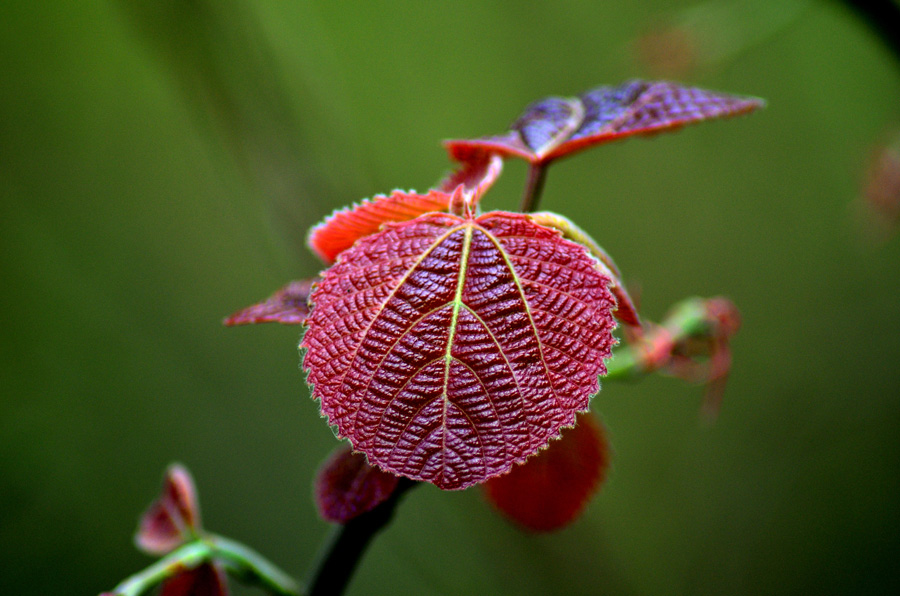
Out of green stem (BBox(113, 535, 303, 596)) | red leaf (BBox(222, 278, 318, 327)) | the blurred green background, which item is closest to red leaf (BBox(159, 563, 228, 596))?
green stem (BBox(113, 535, 303, 596))

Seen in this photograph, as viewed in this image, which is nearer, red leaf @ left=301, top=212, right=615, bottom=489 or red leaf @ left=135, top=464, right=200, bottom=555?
red leaf @ left=301, top=212, right=615, bottom=489

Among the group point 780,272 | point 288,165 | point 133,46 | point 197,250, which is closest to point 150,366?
point 197,250

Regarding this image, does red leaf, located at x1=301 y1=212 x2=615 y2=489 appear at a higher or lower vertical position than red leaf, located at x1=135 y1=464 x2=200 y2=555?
higher

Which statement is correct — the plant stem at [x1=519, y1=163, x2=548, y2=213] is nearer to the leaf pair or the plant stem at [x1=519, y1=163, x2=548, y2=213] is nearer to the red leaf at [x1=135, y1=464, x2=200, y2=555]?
the leaf pair

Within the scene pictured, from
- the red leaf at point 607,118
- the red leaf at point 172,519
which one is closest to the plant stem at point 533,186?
the red leaf at point 607,118

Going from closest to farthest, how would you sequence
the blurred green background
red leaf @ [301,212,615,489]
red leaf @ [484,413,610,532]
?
red leaf @ [301,212,615,489] → red leaf @ [484,413,610,532] → the blurred green background

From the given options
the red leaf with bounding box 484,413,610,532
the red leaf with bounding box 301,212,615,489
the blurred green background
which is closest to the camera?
the red leaf with bounding box 301,212,615,489
